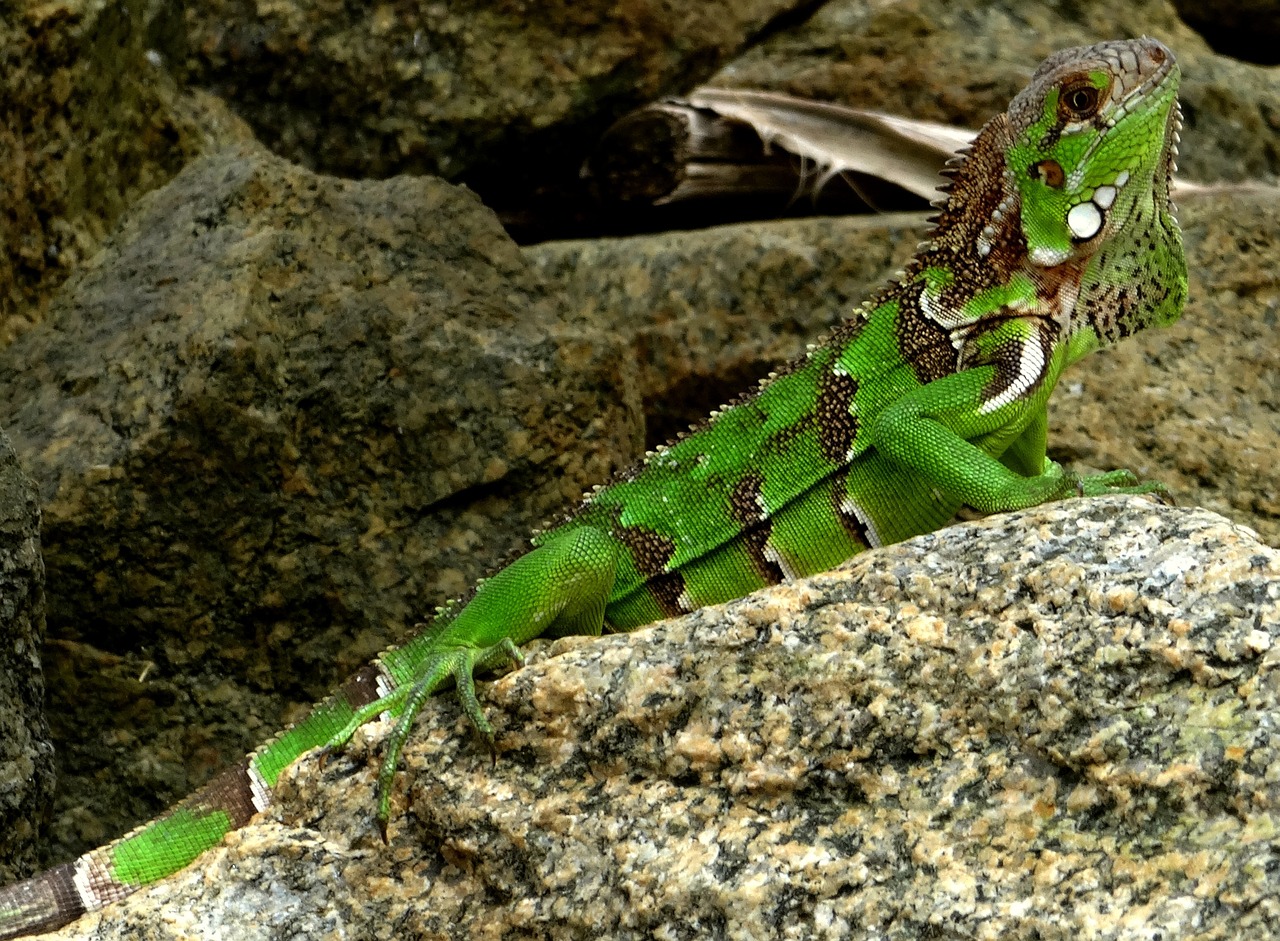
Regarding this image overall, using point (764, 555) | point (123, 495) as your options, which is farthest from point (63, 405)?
point (764, 555)

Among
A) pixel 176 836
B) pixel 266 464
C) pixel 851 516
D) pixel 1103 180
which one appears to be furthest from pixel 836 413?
pixel 176 836

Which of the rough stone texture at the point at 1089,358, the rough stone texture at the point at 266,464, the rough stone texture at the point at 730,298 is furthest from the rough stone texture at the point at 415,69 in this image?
the rough stone texture at the point at 266,464

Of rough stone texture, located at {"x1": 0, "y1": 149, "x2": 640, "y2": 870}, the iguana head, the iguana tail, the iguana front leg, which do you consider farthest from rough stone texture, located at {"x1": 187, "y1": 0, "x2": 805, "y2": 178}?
the iguana tail

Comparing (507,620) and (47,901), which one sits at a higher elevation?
(507,620)

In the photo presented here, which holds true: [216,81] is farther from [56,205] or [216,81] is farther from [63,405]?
[63,405]

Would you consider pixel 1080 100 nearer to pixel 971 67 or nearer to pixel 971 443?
pixel 971 443
